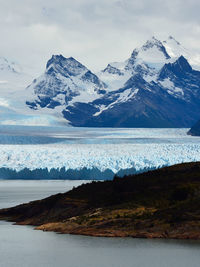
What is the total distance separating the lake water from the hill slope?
249cm

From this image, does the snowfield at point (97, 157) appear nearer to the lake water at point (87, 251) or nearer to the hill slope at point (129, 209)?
the hill slope at point (129, 209)

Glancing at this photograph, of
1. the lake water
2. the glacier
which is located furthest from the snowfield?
the lake water

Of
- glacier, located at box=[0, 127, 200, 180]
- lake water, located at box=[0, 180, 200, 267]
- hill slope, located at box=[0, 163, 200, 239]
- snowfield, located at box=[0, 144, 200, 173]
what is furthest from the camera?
snowfield, located at box=[0, 144, 200, 173]

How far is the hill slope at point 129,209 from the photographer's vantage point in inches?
2660

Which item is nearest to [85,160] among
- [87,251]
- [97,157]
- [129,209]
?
[97,157]

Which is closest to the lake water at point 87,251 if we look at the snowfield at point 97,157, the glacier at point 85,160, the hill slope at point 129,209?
the hill slope at point 129,209

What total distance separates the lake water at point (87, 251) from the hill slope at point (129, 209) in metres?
2.49

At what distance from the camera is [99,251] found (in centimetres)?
5969

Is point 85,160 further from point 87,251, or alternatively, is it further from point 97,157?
point 87,251

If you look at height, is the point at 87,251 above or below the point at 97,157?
below

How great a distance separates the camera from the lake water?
54.9 meters

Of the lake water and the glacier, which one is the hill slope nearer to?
the lake water

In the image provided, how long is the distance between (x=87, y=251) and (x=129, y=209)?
14.3 m

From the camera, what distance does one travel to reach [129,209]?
73.4m
